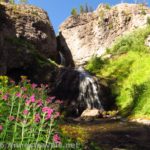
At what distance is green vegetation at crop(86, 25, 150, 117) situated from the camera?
24.8 metres

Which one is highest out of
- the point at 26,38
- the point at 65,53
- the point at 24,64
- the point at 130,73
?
the point at 65,53

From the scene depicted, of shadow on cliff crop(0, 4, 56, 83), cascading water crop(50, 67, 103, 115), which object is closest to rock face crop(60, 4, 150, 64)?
shadow on cliff crop(0, 4, 56, 83)

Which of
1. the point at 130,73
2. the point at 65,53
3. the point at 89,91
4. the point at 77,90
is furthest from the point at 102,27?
the point at 77,90

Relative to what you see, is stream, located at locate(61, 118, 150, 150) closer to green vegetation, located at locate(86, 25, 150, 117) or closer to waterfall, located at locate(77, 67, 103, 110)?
green vegetation, located at locate(86, 25, 150, 117)

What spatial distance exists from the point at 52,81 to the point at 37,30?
37.1 feet

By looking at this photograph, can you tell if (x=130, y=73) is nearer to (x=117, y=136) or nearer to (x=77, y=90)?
(x=77, y=90)

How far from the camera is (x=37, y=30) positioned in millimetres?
39906

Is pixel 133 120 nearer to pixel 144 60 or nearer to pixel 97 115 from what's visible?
pixel 97 115

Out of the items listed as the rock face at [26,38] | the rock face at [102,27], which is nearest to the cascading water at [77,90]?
the rock face at [26,38]

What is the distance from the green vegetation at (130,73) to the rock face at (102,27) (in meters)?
10.6

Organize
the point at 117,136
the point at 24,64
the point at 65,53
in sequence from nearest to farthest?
the point at 117,136 < the point at 24,64 < the point at 65,53

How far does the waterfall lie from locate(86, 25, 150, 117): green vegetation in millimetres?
1541

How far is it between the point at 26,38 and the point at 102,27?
20.8 metres

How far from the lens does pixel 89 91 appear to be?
29.4 metres
